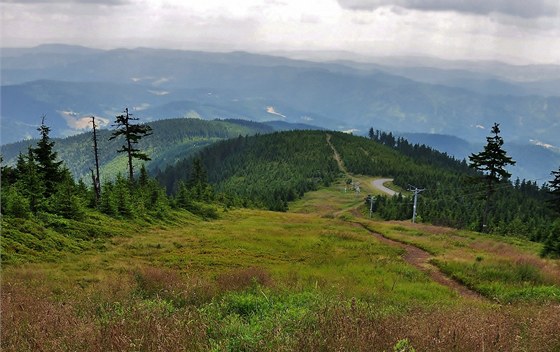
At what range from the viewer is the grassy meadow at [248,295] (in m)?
6.52

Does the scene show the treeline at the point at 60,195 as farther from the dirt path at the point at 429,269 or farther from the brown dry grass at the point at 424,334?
the dirt path at the point at 429,269

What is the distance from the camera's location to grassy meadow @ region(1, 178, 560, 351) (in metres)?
6.52

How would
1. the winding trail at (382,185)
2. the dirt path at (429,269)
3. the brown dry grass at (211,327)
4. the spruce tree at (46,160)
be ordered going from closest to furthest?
the brown dry grass at (211,327), the dirt path at (429,269), the spruce tree at (46,160), the winding trail at (382,185)

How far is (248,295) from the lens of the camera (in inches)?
456

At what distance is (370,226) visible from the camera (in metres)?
55.5

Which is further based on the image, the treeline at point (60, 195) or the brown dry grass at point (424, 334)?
the treeline at point (60, 195)

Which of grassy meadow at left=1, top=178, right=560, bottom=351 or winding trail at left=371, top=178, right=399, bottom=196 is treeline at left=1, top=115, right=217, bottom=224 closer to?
grassy meadow at left=1, top=178, right=560, bottom=351

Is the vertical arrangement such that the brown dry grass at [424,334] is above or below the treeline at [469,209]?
above

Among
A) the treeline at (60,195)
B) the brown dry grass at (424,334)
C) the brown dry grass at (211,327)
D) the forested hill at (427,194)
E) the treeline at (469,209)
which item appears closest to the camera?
the brown dry grass at (211,327)

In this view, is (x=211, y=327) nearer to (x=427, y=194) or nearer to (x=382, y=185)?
(x=427, y=194)

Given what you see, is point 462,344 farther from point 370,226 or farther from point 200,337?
point 370,226

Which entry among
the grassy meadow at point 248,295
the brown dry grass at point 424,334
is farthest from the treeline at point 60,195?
the brown dry grass at point 424,334

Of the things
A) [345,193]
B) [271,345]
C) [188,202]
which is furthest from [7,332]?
[345,193]

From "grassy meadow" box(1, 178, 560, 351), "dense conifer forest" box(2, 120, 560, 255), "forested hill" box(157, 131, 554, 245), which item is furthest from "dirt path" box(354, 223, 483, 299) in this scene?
"forested hill" box(157, 131, 554, 245)
